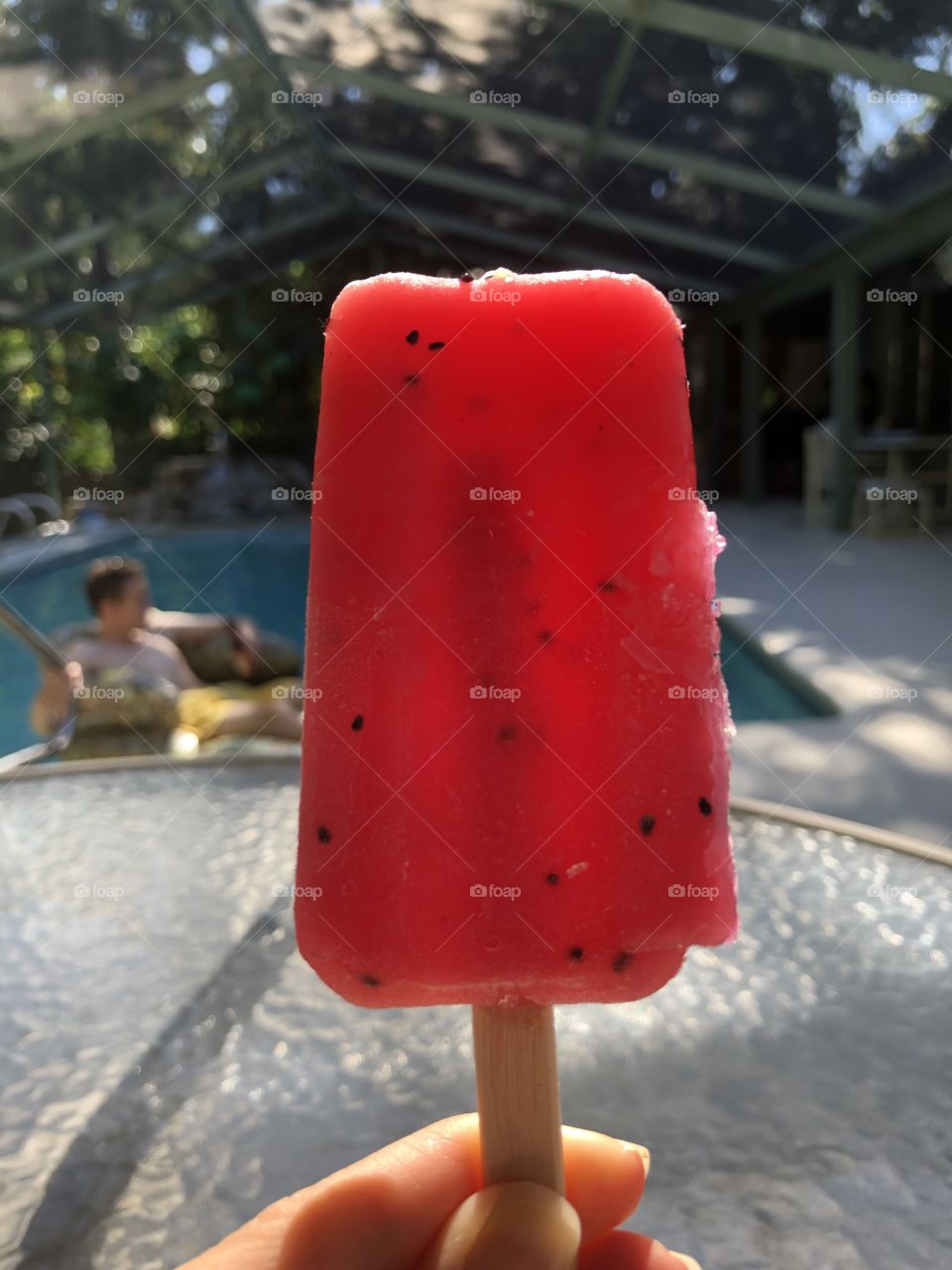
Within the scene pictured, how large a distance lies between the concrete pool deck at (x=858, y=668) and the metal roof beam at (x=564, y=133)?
9.04ft

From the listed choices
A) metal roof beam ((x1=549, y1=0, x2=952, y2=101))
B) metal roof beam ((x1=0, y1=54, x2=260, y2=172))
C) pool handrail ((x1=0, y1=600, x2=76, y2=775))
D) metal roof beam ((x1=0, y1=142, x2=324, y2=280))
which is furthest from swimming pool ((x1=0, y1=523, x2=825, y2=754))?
metal roof beam ((x1=0, y1=54, x2=260, y2=172))

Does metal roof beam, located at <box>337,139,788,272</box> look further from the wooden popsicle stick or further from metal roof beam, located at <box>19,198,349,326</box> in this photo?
the wooden popsicle stick

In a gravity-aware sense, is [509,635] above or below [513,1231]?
above

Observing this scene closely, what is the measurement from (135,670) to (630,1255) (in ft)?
9.96

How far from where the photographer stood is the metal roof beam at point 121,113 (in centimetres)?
685

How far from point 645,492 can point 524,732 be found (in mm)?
196

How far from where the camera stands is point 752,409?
1160cm

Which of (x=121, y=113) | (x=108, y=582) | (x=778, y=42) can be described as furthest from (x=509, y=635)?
(x=121, y=113)

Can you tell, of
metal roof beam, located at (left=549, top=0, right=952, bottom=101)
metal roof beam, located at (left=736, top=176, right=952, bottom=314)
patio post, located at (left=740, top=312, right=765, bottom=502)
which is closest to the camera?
metal roof beam, located at (left=549, top=0, right=952, bottom=101)

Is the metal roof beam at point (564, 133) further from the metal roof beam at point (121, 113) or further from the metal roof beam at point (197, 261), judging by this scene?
the metal roof beam at point (197, 261)

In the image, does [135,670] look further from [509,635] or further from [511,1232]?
[511,1232]

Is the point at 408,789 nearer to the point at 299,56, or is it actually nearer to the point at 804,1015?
the point at 804,1015

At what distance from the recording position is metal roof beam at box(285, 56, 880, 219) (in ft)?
22.5

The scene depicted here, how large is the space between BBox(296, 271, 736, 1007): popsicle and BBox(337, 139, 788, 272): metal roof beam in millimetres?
8652
